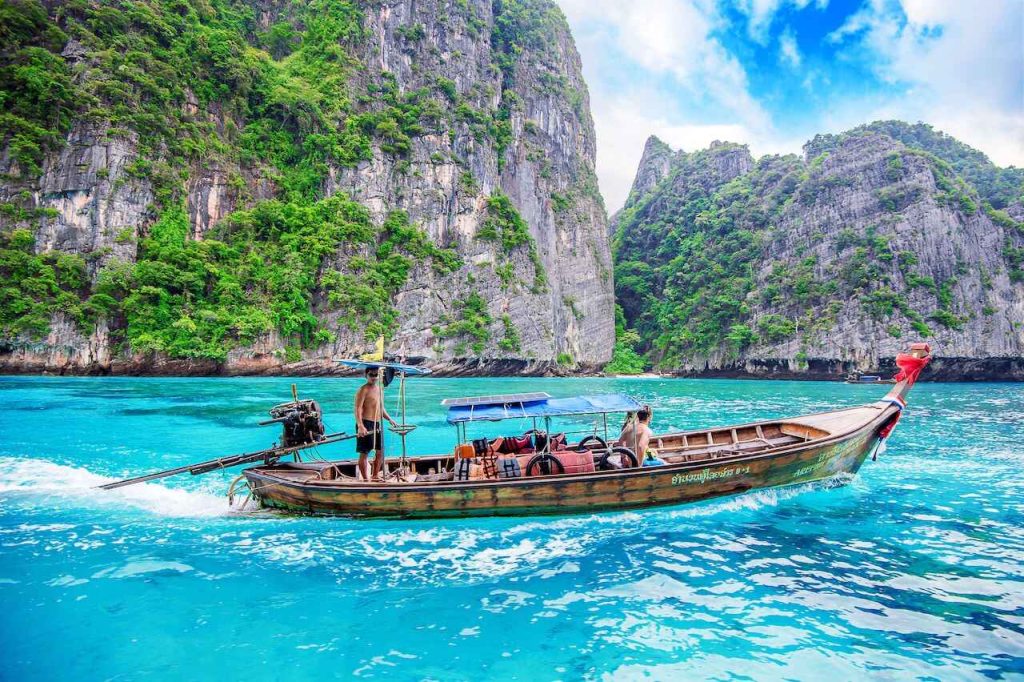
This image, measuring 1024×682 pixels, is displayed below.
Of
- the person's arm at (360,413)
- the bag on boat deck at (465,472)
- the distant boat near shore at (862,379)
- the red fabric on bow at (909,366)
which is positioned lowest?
the distant boat near shore at (862,379)

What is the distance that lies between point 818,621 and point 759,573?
1.06m

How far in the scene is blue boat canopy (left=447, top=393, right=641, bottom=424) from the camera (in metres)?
8.34

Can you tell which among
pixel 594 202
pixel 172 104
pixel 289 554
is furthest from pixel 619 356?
pixel 289 554

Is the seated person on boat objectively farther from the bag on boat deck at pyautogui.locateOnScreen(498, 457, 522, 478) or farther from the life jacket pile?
the bag on boat deck at pyautogui.locateOnScreen(498, 457, 522, 478)

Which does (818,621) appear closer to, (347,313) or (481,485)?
(481,485)

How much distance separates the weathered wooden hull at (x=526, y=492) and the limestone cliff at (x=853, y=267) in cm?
5131

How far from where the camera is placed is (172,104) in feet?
131

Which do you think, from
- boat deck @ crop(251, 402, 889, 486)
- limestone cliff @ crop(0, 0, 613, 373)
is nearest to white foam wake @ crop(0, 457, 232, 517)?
boat deck @ crop(251, 402, 889, 486)

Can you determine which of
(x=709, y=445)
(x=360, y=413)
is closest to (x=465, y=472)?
(x=360, y=413)

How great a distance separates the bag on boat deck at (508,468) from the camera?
310 inches

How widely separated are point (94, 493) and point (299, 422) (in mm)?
4247

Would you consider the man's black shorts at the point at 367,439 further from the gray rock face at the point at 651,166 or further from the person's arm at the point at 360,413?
the gray rock face at the point at 651,166

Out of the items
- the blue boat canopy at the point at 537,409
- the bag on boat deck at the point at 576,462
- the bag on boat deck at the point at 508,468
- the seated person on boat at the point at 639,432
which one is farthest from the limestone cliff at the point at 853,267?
the bag on boat deck at the point at 508,468

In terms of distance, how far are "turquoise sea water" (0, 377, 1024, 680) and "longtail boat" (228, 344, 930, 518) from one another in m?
0.32
